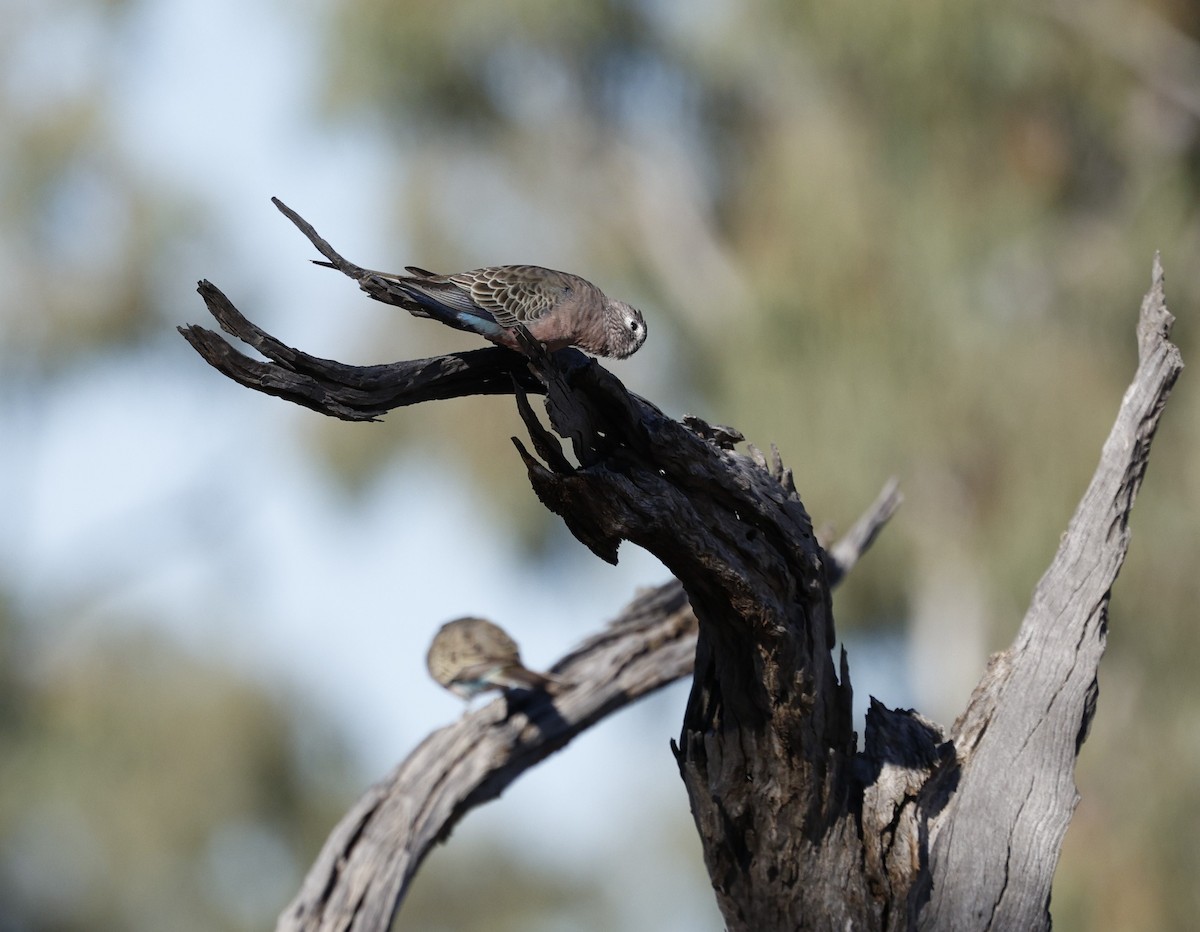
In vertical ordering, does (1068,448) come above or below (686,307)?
below

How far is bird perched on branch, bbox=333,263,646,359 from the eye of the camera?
140 inches

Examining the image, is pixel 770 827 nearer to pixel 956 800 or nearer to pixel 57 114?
pixel 956 800

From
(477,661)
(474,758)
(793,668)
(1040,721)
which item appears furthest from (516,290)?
(477,661)

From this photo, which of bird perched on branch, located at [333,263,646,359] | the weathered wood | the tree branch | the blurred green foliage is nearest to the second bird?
bird perched on branch, located at [333,263,646,359]

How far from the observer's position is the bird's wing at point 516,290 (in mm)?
3648

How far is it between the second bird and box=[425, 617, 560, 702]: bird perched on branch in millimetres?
2267

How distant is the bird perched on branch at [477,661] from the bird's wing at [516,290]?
96.2 inches

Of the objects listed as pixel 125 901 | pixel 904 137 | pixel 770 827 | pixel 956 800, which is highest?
pixel 904 137

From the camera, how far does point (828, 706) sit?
11.7 feet

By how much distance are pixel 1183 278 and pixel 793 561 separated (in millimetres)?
10146

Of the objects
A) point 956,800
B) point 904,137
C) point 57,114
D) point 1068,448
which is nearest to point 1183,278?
point 1068,448

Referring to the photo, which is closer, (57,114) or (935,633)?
(935,633)

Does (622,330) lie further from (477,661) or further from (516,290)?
(477,661)

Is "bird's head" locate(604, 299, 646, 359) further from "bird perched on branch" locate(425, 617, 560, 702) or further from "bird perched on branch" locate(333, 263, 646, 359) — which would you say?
"bird perched on branch" locate(425, 617, 560, 702)
